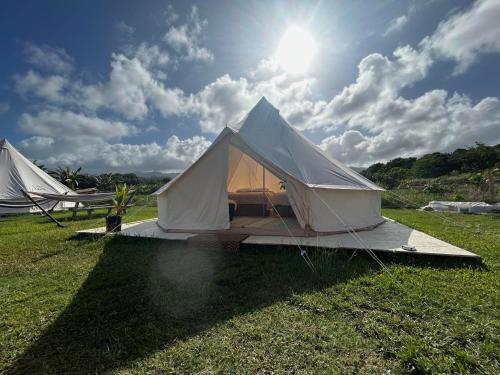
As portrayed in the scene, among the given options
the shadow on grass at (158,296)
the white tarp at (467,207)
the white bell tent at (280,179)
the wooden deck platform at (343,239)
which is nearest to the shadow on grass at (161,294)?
the shadow on grass at (158,296)

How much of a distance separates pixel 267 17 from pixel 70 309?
22.5 feet

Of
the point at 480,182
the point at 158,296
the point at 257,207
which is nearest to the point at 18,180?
the point at 257,207

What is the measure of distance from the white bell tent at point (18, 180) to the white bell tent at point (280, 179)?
10141 millimetres

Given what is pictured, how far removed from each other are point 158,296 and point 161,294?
0.05 m

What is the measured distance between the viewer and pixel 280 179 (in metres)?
5.57

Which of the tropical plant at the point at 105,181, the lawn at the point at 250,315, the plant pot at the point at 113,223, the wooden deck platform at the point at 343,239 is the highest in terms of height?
the tropical plant at the point at 105,181

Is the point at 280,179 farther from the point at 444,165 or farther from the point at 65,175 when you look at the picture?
the point at 444,165

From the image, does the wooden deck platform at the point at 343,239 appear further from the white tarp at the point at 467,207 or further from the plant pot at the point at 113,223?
the white tarp at the point at 467,207

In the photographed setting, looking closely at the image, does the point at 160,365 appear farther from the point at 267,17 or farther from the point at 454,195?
the point at 454,195

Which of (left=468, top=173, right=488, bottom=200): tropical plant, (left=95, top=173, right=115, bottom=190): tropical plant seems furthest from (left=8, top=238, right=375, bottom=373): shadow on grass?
(left=95, top=173, right=115, bottom=190): tropical plant

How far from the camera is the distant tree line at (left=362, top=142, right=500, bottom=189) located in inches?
677

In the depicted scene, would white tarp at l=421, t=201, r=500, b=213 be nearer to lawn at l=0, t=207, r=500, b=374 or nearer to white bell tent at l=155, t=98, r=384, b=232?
white bell tent at l=155, t=98, r=384, b=232

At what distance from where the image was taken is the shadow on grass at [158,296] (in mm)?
1961

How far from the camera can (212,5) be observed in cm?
624
